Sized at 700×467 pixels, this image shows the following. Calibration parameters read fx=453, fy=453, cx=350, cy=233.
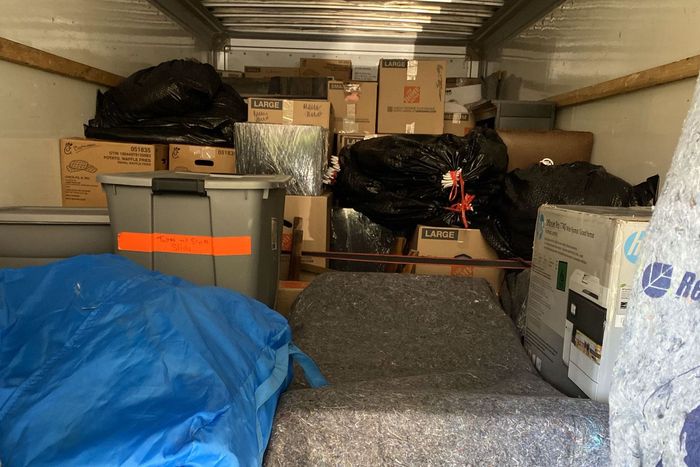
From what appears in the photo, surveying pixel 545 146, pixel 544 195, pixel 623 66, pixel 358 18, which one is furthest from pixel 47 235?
pixel 358 18

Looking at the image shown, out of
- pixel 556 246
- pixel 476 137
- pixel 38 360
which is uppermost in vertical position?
pixel 476 137

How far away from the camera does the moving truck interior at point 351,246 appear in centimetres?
58

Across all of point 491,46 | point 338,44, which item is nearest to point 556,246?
point 491,46

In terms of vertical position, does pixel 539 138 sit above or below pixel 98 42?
below

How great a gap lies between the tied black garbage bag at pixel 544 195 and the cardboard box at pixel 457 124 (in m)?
1.12

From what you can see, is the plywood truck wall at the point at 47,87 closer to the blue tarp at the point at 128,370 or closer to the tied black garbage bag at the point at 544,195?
the blue tarp at the point at 128,370

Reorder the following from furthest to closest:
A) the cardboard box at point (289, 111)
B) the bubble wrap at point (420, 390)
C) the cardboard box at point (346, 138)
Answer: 1. the cardboard box at point (346, 138)
2. the cardboard box at point (289, 111)
3. the bubble wrap at point (420, 390)

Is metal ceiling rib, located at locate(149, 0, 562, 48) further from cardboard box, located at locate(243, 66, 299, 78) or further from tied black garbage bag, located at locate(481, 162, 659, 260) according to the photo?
tied black garbage bag, located at locate(481, 162, 659, 260)

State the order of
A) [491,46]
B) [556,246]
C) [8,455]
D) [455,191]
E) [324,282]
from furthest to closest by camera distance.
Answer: [491,46] < [455,191] < [324,282] < [556,246] < [8,455]

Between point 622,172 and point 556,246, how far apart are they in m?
0.98

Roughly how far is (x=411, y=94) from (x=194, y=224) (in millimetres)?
1983

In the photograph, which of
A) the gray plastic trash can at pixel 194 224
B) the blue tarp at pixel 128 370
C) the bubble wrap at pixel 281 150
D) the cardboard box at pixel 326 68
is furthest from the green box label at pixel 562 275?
the cardboard box at pixel 326 68

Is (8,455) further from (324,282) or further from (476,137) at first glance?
(476,137)

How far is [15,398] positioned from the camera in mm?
589
